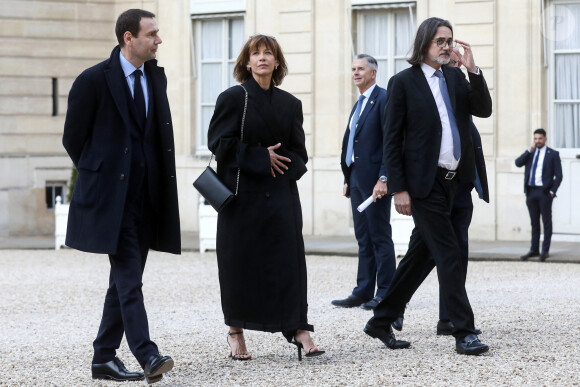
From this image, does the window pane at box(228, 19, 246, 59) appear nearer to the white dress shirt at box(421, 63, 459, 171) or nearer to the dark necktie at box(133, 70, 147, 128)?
the white dress shirt at box(421, 63, 459, 171)

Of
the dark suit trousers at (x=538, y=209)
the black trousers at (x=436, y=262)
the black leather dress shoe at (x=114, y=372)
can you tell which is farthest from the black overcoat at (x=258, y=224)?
the dark suit trousers at (x=538, y=209)

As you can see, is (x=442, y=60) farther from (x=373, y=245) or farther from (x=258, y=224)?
(x=373, y=245)

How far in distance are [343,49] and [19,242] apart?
5.74m

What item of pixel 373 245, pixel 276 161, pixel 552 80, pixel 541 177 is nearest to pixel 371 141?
pixel 373 245

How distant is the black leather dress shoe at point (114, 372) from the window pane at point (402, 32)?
43.4 feet

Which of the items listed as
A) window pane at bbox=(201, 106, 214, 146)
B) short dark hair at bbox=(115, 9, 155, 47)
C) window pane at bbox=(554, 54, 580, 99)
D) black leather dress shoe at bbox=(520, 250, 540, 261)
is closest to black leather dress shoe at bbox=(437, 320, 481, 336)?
short dark hair at bbox=(115, 9, 155, 47)

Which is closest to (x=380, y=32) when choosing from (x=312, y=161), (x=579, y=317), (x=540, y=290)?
(x=312, y=161)

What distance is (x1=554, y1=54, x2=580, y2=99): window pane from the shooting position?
18016 mm

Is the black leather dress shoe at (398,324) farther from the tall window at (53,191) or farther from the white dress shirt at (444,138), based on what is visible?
the tall window at (53,191)

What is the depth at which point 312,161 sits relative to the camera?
64.8 ft

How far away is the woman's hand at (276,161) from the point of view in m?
7.09

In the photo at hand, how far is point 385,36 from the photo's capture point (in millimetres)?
19484

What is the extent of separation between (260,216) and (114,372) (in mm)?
1185

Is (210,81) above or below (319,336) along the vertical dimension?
above
